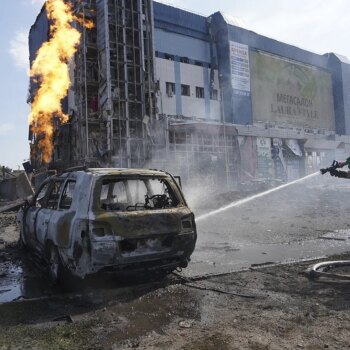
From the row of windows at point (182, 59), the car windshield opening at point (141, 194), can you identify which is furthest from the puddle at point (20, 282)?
the row of windows at point (182, 59)

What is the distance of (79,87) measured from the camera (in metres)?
21.5

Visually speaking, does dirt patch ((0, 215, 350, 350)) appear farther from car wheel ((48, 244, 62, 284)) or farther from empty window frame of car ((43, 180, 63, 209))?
empty window frame of car ((43, 180, 63, 209))

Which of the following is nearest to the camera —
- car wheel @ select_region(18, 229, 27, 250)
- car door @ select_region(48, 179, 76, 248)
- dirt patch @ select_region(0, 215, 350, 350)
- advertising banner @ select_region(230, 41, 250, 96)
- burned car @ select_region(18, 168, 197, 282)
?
dirt patch @ select_region(0, 215, 350, 350)

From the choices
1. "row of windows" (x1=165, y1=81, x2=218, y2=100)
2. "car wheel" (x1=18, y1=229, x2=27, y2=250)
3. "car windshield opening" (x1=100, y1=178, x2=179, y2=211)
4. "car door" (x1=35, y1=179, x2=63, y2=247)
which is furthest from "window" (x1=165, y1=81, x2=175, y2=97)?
"car windshield opening" (x1=100, y1=178, x2=179, y2=211)

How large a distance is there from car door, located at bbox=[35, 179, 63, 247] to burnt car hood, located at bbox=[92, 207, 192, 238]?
4.13 ft

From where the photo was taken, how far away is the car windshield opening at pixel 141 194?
5992 millimetres

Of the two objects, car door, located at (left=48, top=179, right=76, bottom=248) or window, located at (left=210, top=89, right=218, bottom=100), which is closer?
car door, located at (left=48, top=179, right=76, bottom=248)

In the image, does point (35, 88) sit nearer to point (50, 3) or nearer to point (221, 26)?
point (50, 3)

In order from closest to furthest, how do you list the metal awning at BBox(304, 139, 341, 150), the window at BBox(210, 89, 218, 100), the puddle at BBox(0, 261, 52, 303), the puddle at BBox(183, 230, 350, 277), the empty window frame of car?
1. the puddle at BBox(0, 261, 52, 303)
2. the empty window frame of car
3. the puddle at BBox(183, 230, 350, 277)
4. the window at BBox(210, 89, 218, 100)
5. the metal awning at BBox(304, 139, 341, 150)

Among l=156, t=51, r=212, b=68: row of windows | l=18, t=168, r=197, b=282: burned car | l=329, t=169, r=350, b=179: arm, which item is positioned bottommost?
l=18, t=168, r=197, b=282: burned car

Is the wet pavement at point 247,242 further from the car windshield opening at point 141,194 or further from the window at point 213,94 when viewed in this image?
the window at point 213,94

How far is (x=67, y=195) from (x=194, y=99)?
81.5 ft

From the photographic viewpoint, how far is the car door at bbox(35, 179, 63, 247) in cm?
596

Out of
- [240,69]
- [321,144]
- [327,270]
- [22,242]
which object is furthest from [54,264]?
[321,144]
